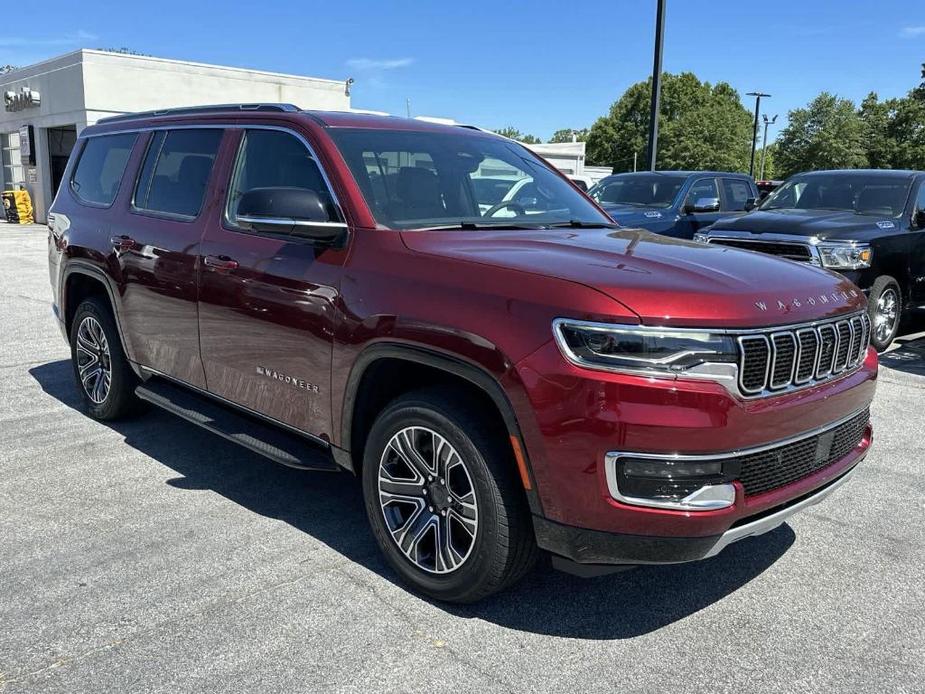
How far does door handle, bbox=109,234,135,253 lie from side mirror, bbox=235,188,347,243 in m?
1.59

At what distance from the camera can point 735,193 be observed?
40.9ft

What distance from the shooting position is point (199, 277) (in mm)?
4227

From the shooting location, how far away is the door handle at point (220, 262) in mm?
4024

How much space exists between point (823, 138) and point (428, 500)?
77.8 metres

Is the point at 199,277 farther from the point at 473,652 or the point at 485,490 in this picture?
the point at 473,652

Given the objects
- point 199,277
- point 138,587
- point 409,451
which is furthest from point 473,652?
point 199,277

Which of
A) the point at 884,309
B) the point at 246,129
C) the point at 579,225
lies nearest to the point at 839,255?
the point at 884,309

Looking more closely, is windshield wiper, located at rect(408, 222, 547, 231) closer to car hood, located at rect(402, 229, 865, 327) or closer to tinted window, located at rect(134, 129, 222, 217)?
car hood, located at rect(402, 229, 865, 327)

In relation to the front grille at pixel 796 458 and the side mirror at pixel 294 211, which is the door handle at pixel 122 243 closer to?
the side mirror at pixel 294 211

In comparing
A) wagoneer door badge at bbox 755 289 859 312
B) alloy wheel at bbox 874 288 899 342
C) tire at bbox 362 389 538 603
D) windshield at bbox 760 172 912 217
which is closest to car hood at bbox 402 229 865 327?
wagoneer door badge at bbox 755 289 859 312

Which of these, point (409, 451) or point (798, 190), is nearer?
point (409, 451)

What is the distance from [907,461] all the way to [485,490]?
3.48 m

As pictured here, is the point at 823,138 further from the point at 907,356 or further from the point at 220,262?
the point at 220,262

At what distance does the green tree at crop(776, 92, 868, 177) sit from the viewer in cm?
6944
